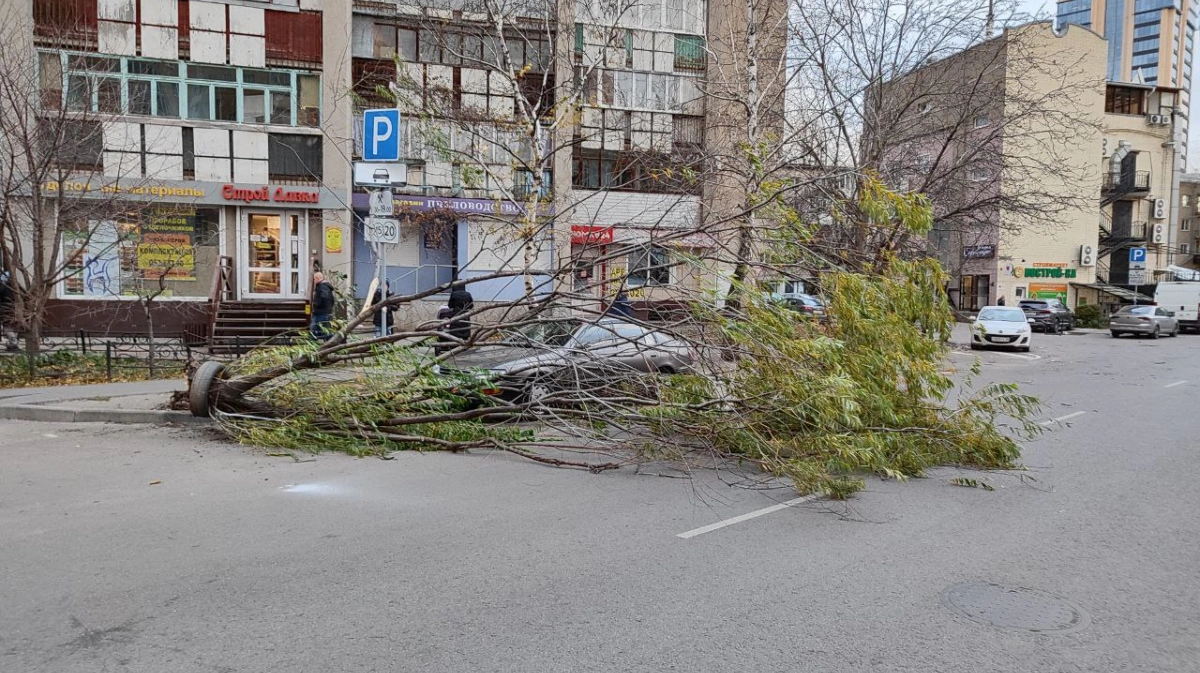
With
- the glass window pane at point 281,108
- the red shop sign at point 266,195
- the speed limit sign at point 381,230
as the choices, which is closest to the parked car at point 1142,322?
the red shop sign at point 266,195

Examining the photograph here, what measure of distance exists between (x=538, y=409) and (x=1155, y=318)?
37413 mm

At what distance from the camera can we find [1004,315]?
27.6 metres

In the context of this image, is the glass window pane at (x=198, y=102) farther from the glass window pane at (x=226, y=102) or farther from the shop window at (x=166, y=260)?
the shop window at (x=166, y=260)

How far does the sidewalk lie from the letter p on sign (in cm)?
443

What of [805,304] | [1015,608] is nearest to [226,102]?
[805,304]

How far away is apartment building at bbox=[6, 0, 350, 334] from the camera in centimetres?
2311

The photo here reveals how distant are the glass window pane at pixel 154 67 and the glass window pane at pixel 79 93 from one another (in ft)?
32.1

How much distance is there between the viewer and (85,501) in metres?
6.46

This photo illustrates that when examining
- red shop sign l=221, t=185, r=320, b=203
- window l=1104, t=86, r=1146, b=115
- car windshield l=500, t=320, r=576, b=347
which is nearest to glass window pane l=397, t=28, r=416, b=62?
red shop sign l=221, t=185, r=320, b=203

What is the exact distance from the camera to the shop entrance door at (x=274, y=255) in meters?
25.0

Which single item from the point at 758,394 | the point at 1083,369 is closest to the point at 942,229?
the point at 1083,369

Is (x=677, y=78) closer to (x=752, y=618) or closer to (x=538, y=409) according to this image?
(x=538, y=409)

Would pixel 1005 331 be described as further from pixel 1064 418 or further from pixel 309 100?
pixel 309 100

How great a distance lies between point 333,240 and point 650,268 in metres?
19.4
